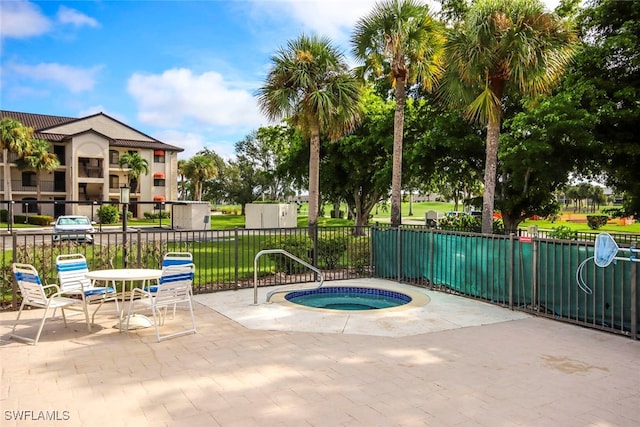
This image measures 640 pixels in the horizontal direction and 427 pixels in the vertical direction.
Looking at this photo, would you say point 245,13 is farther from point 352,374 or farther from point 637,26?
point 637,26

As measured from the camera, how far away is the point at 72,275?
6.84 m

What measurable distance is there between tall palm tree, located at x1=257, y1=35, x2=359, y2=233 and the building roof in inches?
1329

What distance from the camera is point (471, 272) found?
9141 mm

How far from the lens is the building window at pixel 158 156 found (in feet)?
152

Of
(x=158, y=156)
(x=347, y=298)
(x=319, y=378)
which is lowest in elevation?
(x=347, y=298)

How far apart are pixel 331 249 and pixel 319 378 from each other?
24.3ft

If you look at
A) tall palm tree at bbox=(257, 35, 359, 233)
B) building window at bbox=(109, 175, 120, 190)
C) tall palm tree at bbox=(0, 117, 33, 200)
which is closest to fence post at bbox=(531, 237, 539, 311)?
tall palm tree at bbox=(257, 35, 359, 233)

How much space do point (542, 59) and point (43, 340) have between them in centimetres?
1054

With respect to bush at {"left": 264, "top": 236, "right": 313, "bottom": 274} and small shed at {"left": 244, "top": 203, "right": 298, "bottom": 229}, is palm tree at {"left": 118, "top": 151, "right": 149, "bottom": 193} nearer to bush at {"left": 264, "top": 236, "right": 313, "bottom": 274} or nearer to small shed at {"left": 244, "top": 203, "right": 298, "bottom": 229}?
small shed at {"left": 244, "top": 203, "right": 298, "bottom": 229}

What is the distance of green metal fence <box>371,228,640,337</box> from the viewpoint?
666cm

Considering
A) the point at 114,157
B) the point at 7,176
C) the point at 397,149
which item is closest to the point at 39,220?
the point at 7,176

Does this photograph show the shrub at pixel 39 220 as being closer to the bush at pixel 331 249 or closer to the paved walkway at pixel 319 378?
the bush at pixel 331 249

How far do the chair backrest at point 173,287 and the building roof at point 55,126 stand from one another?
40130mm

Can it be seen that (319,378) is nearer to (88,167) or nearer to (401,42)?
(401,42)
